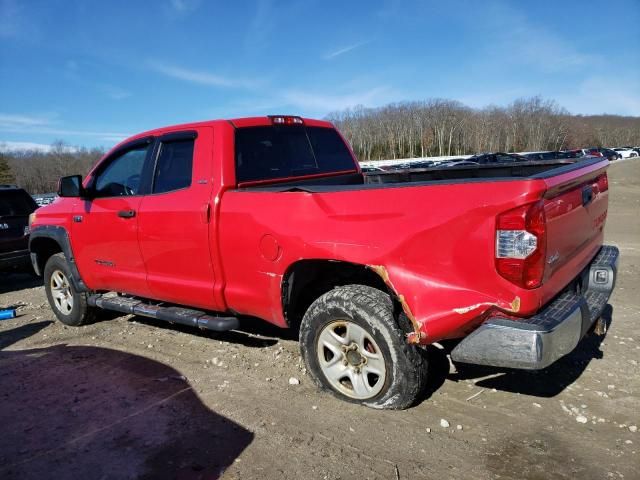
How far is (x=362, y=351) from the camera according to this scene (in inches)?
132

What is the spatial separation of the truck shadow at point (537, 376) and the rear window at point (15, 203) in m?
7.86

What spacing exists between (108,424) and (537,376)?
10.3ft

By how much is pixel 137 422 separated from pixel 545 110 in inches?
5753

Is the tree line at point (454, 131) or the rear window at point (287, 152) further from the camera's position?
the tree line at point (454, 131)

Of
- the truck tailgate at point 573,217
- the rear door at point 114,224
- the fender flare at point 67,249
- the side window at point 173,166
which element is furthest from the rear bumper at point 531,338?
the fender flare at point 67,249

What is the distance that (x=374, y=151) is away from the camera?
115875 millimetres

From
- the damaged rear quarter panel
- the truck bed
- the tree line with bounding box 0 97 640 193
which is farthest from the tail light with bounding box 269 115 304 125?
the tree line with bounding box 0 97 640 193

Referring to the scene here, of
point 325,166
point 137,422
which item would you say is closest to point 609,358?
point 325,166

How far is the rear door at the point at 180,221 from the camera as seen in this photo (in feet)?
13.1

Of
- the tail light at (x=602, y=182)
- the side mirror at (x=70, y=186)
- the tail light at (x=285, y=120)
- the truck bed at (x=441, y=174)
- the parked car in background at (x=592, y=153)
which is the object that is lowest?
the parked car in background at (x=592, y=153)

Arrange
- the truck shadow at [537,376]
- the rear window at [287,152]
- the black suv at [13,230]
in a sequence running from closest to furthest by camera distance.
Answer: the truck shadow at [537,376], the rear window at [287,152], the black suv at [13,230]

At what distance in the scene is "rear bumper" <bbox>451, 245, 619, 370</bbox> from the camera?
262 cm

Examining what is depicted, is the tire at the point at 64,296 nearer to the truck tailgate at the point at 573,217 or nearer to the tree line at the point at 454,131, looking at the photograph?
the truck tailgate at the point at 573,217

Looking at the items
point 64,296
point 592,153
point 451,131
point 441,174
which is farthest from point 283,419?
point 451,131
